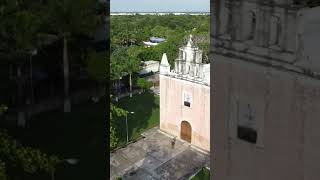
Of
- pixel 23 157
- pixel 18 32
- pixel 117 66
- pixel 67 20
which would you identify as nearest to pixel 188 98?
pixel 117 66

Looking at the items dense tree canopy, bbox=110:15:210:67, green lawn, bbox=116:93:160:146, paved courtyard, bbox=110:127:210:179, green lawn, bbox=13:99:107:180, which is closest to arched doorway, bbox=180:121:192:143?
paved courtyard, bbox=110:127:210:179

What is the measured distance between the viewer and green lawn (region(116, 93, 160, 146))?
38.1 feet

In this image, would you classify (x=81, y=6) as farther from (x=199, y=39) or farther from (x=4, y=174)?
(x=199, y=39)

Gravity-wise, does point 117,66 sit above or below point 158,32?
below

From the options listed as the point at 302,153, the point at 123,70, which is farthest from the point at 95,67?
the point at 123,70

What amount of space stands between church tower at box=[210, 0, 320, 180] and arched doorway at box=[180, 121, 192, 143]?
25.4 ft

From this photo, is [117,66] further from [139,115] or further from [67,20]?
[67,20]

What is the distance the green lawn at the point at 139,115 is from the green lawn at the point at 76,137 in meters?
7.39

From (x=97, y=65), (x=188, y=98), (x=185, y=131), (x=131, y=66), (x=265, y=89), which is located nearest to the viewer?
(x=265, y=89)

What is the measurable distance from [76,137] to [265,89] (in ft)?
3.99

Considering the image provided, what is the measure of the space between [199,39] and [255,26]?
12.6 meters

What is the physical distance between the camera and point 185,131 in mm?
11203

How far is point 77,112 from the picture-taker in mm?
3488

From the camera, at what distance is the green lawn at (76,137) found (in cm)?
335
